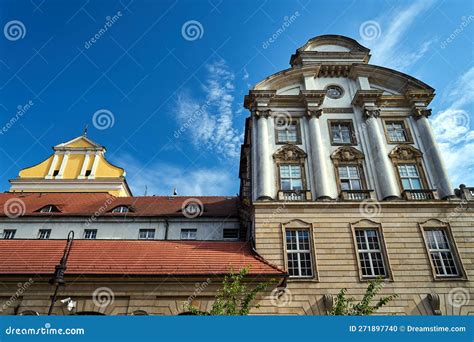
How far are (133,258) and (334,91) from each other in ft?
62.2

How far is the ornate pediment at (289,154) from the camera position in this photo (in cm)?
2344

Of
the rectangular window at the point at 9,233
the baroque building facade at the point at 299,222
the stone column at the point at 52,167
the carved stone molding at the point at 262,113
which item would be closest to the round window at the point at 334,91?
the baroque building facade at the point at 299,222

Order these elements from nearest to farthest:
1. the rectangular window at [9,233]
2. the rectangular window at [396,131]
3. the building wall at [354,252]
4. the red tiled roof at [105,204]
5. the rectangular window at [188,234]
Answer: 1. the building wall at [354,252]
2. the rectangular window at [396,131]
3. the rectangular window at [188,234]
4. the rectangular window at [9,233]
5. the red tiled roof at [105,204]

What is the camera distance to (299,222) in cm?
2048

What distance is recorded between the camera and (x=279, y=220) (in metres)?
20.6

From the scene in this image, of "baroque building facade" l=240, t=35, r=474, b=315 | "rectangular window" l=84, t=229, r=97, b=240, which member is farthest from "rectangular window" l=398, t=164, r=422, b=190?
"rectangular window" l=84, t=229, r=97, b=240

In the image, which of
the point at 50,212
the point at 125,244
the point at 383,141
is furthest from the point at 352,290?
the point at 50,212

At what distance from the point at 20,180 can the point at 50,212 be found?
9584mm

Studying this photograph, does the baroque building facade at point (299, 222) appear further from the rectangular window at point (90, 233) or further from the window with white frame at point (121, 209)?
the rectangular window at point (90, 233)

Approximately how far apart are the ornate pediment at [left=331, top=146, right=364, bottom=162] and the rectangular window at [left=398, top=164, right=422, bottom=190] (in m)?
2.78

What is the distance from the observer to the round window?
26.6 meters

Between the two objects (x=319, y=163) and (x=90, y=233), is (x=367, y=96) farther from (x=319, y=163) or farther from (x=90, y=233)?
(x=90, y=233)

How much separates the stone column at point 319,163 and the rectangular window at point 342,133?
1.17m

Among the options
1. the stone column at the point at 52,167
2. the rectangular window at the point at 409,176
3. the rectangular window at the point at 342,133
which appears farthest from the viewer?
the stone column at the point at 52,167
